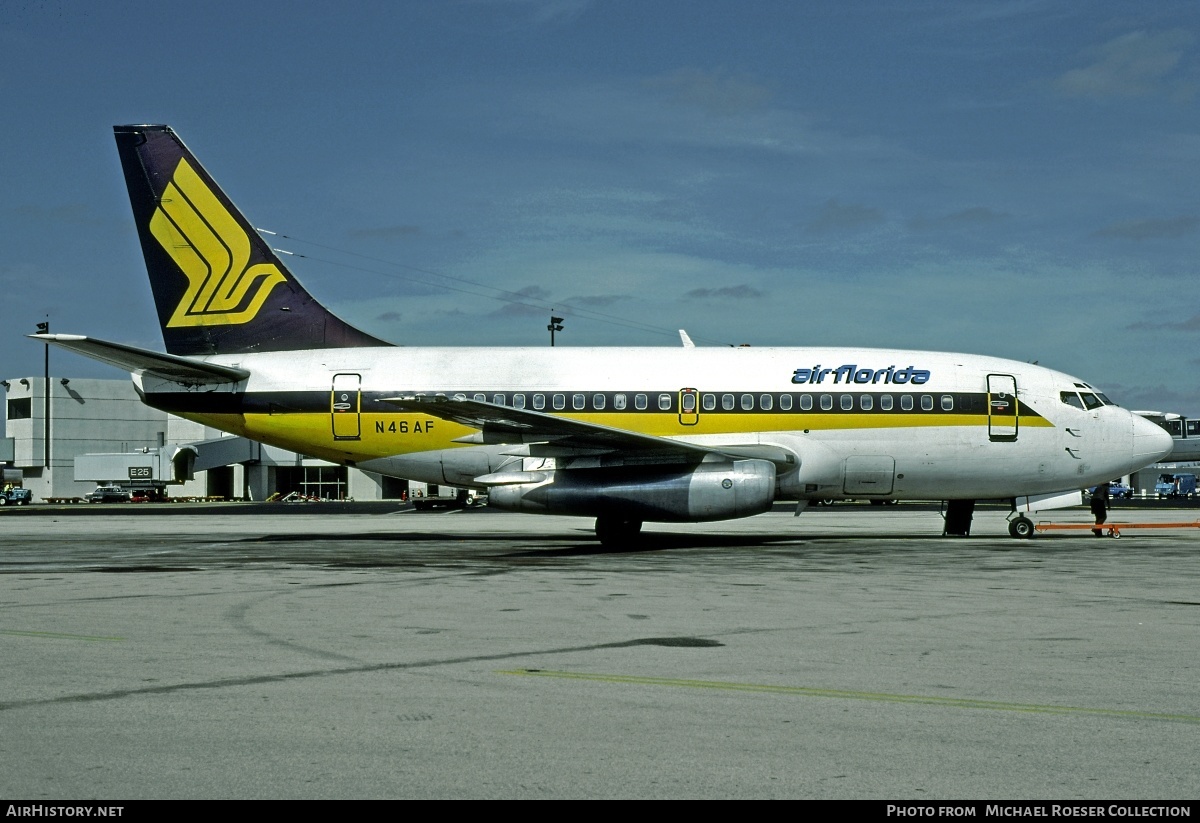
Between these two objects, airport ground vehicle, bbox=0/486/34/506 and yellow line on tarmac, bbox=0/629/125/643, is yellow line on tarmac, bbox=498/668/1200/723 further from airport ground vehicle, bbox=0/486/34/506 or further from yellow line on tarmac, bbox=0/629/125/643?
airport ground vehicle, bbox=0/486/34/506

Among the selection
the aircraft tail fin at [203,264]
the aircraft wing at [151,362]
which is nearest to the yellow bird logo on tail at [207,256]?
the aircraft tail fin at [203,264]

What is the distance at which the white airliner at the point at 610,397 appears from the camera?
1061 inches

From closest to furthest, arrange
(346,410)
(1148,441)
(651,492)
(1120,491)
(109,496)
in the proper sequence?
(651,492) → (346,410) → (1148,441) → (109,496) → (1120,491)

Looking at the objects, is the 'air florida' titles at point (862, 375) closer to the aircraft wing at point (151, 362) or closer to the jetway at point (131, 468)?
the aircraft wing at point (151, 362)

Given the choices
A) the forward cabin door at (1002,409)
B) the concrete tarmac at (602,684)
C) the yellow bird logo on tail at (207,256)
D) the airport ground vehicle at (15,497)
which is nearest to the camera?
the concrete tarmac at (602,684)

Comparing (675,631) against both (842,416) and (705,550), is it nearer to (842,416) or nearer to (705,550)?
(705,550)

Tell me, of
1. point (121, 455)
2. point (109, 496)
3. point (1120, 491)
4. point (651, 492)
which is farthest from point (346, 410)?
point (1120, 491)

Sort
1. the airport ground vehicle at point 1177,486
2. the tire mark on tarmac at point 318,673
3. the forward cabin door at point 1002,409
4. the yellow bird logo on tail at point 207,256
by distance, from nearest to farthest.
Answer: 1. the tire mark on tarmac at point 318,673
2. the forward cabin door at point 1002,409
3. the yellow bird logo on tail at point 207,256
4. the airport ground vehicle at point 1177,486

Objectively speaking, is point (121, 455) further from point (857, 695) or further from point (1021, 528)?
point (857, 695)

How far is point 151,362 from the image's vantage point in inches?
1021

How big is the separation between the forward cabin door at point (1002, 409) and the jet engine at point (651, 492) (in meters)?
6.05

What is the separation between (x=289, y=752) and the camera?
21.2 feet

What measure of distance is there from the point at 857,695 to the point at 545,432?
16.7 meters

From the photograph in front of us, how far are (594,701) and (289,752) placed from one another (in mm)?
2306
